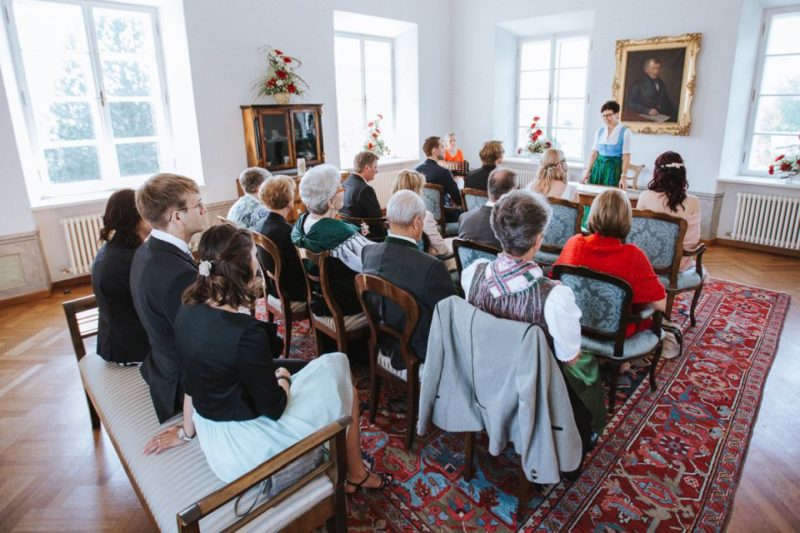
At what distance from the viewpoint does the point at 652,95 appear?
5.99 metres

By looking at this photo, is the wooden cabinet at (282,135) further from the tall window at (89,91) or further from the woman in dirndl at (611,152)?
the woman in dirndl at (611,152)

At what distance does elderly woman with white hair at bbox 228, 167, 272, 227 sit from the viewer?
140 inches

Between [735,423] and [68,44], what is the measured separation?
20.6 ft

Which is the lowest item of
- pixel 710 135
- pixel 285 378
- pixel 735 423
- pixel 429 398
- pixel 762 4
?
pixel 735 423

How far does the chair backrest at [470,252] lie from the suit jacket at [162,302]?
1.31 m

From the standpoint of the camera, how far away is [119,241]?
2150mm

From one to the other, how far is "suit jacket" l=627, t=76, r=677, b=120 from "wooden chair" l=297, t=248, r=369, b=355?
5.13m

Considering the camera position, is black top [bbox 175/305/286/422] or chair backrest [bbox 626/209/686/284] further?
chair backrest [bbox 626/209/686/284]

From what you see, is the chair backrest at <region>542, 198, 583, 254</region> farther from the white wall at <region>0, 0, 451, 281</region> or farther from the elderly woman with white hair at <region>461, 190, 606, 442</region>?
the white wall at <region>0, 0, 451, 281</region>

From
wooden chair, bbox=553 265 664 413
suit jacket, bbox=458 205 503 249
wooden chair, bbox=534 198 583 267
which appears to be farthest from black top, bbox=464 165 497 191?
wooden chair, bbox=553 265 664 413

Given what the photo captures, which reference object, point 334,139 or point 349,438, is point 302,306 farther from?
point 334,139

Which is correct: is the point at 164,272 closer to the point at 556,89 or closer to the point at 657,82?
the point at 657,82

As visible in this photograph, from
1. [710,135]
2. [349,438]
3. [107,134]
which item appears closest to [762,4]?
[710,135]

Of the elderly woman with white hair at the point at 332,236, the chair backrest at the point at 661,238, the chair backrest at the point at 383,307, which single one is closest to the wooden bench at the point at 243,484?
the chair backrest at the point at 383,307
